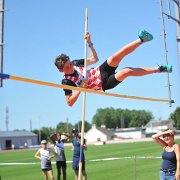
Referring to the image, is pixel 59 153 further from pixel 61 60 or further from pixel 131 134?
pixel 131 134

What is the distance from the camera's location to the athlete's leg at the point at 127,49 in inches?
202

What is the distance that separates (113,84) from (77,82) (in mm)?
481

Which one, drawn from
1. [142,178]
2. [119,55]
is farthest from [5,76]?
[142,178]

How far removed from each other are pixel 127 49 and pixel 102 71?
55cm

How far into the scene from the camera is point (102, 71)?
565cm

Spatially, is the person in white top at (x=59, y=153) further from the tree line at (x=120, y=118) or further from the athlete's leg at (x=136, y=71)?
the tree line at (x=120, y=118)

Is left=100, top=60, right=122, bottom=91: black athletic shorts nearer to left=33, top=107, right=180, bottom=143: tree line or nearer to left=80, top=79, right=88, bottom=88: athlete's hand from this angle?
left=80, top=79, right=88, bottom=88: athlete's hand

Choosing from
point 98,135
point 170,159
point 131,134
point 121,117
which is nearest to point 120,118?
point 121,117

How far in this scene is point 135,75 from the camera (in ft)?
17.7

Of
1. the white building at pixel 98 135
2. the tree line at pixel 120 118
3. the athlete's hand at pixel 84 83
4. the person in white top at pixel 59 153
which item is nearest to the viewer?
the athlete's hand at pixel 84 83

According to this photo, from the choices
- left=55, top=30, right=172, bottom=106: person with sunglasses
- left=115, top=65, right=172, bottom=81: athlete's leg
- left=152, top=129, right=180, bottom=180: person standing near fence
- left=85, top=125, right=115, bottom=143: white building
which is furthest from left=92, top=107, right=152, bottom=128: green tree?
left=115, top=65, right=172, bottom=81: athlete's leg

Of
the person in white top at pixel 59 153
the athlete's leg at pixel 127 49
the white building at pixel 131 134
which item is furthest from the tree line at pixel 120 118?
the athlete's leg at pixel 127 49

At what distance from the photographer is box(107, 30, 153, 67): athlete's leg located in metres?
5.14

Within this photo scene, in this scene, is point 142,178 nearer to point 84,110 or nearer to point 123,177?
point 123,177
